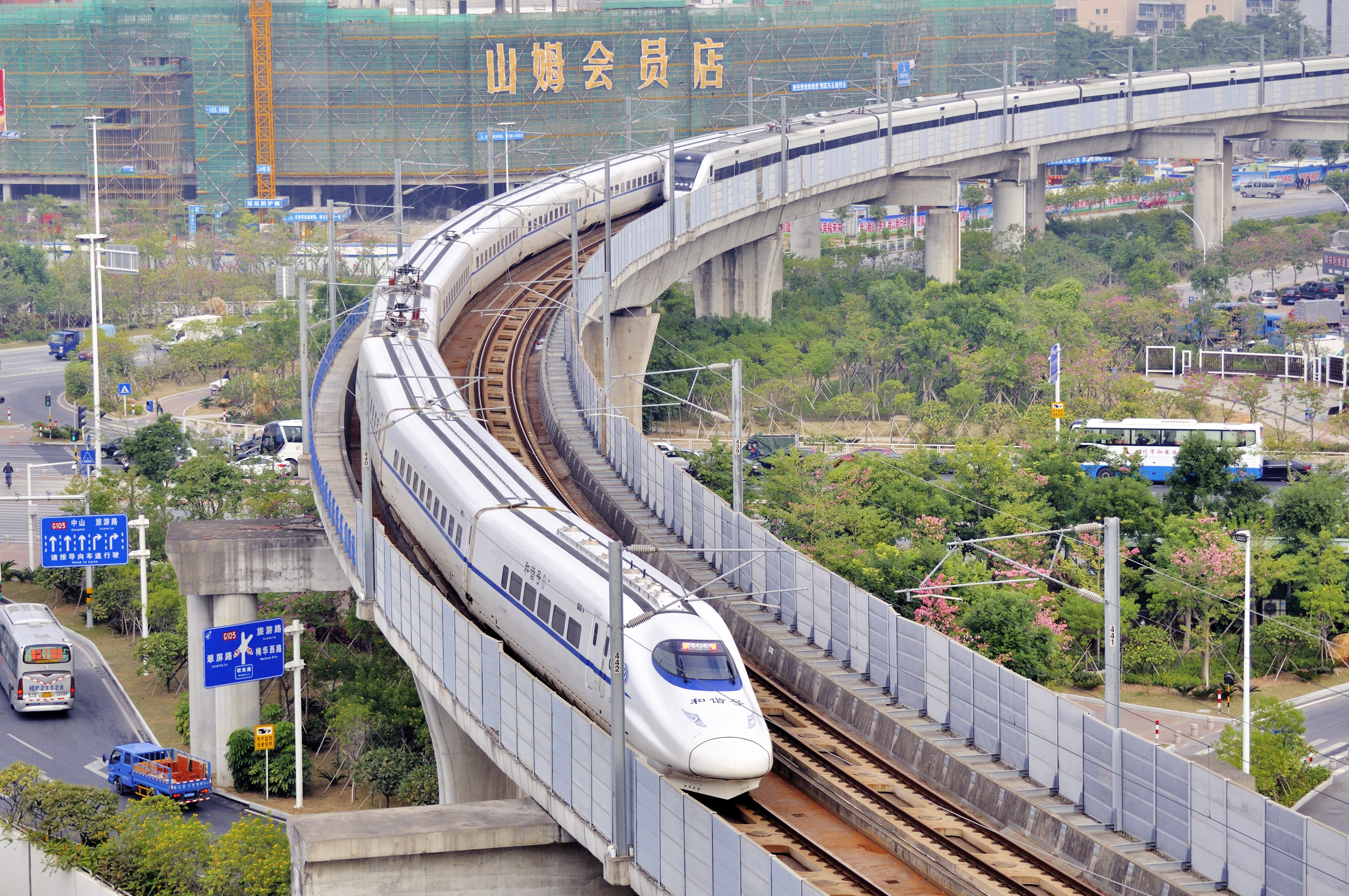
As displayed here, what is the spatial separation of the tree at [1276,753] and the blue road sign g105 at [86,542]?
39107mm

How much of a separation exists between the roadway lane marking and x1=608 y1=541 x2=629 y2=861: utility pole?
112ft

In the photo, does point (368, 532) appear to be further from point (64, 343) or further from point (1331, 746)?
point (64, 343)

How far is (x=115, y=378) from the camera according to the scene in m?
113

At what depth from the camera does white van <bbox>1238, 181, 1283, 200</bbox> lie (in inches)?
7416

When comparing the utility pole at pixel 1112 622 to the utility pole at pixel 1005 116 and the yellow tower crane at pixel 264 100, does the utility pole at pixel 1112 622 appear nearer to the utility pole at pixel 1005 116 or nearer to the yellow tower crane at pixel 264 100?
the utility pole at pixel 1005 116

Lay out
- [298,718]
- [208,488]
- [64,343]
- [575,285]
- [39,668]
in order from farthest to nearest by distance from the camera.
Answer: [64,343], [208,488], [575,285], [39,668], [298,718]

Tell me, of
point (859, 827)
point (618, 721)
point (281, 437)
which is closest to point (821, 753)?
point (859, 827)

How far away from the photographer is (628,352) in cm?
8838

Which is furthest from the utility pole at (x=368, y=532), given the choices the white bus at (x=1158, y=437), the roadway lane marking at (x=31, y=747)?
the white bus at (x=1158, y=437)

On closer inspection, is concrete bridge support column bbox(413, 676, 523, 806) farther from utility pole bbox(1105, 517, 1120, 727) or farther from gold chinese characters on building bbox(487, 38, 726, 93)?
gold chinese characters on building bbox(487, 38, 726, 93)

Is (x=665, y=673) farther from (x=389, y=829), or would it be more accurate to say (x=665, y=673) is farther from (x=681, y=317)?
(x=681, y=317)

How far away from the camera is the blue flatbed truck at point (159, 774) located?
58.2m

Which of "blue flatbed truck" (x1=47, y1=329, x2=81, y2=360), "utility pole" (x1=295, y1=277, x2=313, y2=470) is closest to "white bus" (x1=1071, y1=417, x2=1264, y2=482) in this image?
"utility pole" (x1=295, y1=277, x2=313, y2=470)

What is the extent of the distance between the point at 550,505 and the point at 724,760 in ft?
41.6
